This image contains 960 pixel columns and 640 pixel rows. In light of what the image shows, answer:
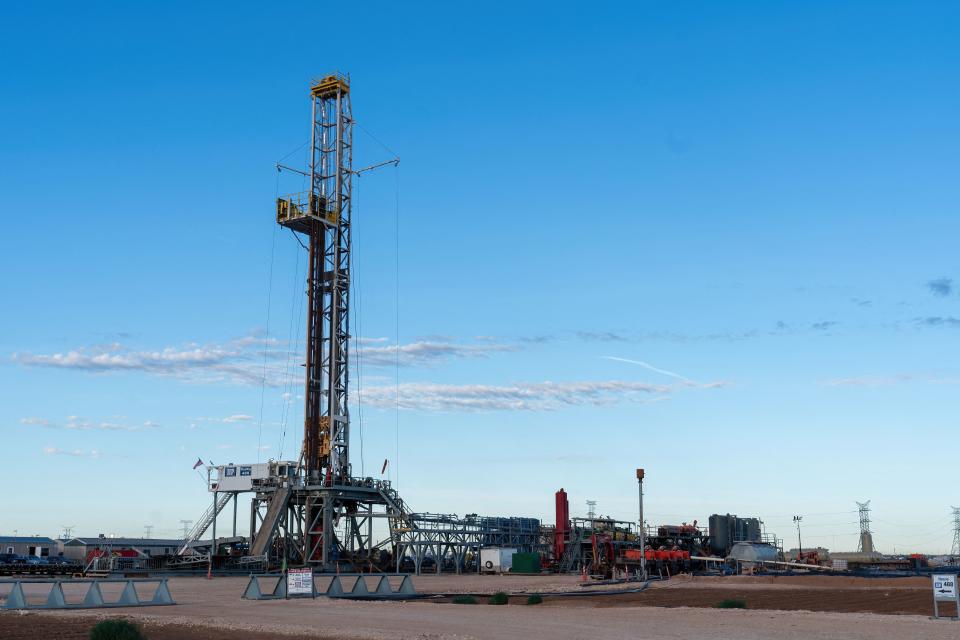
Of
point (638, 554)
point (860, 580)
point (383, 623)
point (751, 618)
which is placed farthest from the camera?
point (638, 554)

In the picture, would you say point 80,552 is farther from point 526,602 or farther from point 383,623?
point 383,623

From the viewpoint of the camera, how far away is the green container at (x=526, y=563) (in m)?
63.4

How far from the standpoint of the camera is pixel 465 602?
3344 cm

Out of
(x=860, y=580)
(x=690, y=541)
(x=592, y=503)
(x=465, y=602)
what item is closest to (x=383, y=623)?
(x=465, y=602)

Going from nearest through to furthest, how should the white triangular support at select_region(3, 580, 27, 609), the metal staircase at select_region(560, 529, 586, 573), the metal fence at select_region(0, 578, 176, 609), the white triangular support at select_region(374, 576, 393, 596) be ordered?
the white triangular support at select_region(3, 580, 27, 609), the metal fence at select_region(0, 578, 176, 609), the white triangular support at select_region(374, 576, 393, 596), the metal staircase at select_region(560, 529, 586, 573)

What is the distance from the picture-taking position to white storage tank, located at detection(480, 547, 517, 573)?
65125mm

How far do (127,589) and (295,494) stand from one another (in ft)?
110

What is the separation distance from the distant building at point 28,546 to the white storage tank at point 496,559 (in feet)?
200

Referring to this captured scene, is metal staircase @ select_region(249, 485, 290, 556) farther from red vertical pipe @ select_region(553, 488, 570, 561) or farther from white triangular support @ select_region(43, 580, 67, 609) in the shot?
white triangular support @ select_region(43, 580, 67, 609)

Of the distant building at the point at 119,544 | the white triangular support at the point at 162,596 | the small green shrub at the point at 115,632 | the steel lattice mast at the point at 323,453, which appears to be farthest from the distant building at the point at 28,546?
the small green shrub at the point at 115,632

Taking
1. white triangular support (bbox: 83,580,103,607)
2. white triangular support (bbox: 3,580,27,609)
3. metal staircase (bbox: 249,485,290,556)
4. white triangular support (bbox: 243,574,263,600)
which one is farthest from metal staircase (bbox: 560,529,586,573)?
white triangular support (bbox: 3,580,27,609)

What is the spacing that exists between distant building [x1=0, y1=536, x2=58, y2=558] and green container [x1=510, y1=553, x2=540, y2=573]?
63750 millimetres

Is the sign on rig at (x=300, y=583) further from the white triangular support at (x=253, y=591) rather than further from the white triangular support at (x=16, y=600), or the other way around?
the white triangular support at (x=16, y=600)

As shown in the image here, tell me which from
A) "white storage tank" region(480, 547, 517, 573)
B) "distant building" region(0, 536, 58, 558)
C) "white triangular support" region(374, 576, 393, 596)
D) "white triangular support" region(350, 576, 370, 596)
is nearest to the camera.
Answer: "white triangular support" region(350, 576, 370, 596)
